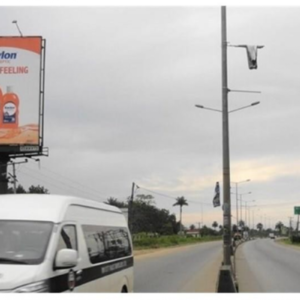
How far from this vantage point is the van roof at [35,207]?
7.00 meters

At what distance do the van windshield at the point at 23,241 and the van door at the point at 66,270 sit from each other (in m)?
0.19

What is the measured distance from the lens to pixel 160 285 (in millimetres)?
17891

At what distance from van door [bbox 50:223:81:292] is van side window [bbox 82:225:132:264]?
0.51 metres

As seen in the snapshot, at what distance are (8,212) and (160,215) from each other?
412 feet

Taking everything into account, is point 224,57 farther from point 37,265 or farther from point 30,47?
point 30,47

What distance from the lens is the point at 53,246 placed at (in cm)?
665

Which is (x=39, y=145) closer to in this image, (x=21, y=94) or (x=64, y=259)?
(x=21, y=94)

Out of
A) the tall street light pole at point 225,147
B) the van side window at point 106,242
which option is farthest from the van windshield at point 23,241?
the tall street light pole at point 225,147

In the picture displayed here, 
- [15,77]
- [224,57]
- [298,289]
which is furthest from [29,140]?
[298,289]

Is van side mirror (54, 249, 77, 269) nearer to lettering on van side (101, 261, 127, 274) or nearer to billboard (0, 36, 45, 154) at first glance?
lettering on van side (101, 261, 127, 274)

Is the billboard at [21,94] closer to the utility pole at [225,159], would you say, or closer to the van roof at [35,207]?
the utility pole at [225,159]

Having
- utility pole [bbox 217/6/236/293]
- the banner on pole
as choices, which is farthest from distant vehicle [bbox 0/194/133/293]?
the banner on pole

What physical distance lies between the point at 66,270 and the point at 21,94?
31651 millimetres

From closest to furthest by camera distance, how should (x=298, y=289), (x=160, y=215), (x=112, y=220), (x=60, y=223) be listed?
(x=60, y=223) < (x=112, y=220) < (x=298, y=289) < (x=160, y=215)
